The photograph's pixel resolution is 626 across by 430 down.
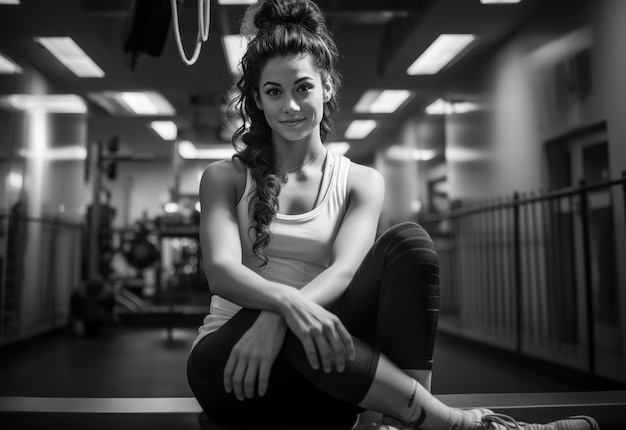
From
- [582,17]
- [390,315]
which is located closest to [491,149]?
[582,17]

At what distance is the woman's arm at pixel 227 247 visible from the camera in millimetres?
1177

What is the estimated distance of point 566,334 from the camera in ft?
12.5

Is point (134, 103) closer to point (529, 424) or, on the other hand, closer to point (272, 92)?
point (272, 92)

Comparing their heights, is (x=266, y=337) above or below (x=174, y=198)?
below

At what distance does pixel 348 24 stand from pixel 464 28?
3.12 feet

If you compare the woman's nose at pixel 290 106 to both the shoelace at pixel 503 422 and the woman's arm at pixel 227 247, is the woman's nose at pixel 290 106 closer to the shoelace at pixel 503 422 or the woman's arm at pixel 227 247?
the woman's arm at pixel 227 247

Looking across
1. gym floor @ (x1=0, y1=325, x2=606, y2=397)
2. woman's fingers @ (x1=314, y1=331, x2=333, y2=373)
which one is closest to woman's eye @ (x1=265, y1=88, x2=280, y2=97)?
woman's fingers @ (x1=314, y1=331, x2=333, y2=373)

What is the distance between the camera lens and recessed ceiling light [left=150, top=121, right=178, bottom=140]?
6980 mm

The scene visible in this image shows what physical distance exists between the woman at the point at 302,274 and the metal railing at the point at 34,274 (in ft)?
10.5

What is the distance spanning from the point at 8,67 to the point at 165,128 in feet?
8.45

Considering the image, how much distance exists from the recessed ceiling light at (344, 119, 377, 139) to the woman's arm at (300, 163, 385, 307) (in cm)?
548

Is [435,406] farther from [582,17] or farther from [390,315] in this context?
[582,17]

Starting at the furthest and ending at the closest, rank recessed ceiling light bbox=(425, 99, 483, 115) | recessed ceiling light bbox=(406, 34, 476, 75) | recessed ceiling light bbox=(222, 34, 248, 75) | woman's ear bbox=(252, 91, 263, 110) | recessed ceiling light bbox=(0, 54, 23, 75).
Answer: recessed ceiling light bbox=(425, 99, 483, 115) → recessed ceiling light bbox=(406, 34, 476, 75) → recessed ceiling light bbox=(0, 54, 23, 75) → recessed ceiling light bbox=(222, 34, 248, 75) → woman's ear bbox=(252, 91, 263, 110)

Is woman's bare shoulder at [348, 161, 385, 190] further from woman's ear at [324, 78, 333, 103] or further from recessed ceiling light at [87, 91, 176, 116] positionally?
recessed ceiling light at [87, 91, 176, 116]
